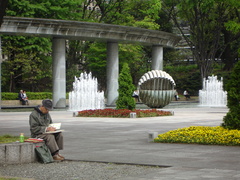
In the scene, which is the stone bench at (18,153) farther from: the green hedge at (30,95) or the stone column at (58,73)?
the green hedge at (30,95)

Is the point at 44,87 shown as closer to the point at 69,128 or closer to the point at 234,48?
the point at 234,48

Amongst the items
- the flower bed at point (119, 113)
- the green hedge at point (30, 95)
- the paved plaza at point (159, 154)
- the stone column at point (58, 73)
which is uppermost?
the stone column at point (58, 73)

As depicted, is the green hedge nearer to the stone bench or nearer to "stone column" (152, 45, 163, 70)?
"stone column" (152, 45, 163, 70)

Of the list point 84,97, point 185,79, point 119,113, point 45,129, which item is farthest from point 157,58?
point 45,129

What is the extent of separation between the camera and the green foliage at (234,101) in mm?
14477

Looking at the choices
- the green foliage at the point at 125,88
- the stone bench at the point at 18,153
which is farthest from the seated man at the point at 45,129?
the green foliage at the point at 125,88

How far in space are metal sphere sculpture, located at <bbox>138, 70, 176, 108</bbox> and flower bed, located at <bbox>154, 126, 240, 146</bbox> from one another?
21.0m

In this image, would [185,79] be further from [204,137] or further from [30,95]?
[204,137]

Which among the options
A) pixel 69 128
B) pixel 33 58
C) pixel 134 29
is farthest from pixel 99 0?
pixel 69 128

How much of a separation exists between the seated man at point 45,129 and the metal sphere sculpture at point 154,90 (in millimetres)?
24835

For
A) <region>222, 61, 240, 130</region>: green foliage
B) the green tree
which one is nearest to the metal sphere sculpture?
the green tree

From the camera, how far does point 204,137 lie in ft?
47.2

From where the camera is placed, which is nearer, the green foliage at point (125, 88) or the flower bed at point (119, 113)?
the flower bed at point (119, 113)

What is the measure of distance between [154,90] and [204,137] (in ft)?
72.6
